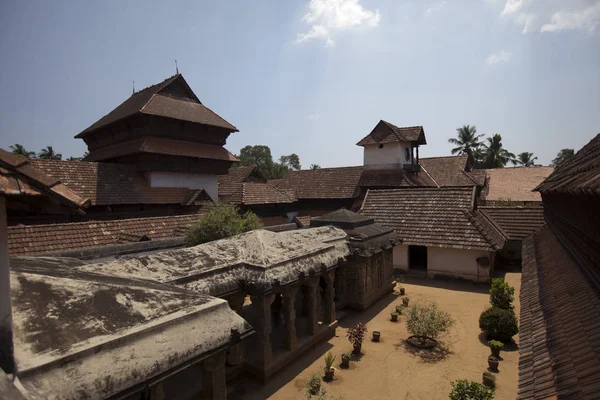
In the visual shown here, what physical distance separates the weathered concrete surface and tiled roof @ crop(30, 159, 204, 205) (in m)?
11.5

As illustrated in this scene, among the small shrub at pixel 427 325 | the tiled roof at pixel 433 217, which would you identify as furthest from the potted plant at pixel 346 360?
the tiled roof at pixel 433 217

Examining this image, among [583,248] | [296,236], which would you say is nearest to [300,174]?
[296,236]

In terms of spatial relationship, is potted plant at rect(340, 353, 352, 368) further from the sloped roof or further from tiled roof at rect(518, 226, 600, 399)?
tiled roof at rect(518, 226, 600, 399)

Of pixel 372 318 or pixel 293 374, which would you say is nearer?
pixel 293 374

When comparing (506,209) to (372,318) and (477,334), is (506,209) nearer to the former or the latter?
(477,334)

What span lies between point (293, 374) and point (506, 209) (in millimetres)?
17268

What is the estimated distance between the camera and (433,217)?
17.9m

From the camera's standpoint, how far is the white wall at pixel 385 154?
2958 cm

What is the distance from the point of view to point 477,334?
10758mm

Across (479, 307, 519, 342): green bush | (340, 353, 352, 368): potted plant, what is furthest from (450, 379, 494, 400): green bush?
(479, 307, 519, 342): green bush

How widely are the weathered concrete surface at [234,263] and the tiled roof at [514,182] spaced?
113 ft

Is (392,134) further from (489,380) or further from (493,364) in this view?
(489,380)

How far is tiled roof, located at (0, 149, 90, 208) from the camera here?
287 centimetres

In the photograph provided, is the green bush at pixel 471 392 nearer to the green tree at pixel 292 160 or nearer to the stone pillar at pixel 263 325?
the stone pillar at pixel 263 325
